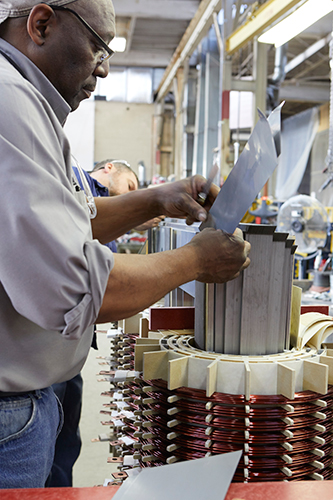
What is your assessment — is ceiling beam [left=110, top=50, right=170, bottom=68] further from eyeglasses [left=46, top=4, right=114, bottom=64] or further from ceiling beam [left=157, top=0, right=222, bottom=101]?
eyeglasses [left=46, top=4, right=114, bottom=64]

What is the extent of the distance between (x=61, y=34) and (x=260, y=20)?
4236mm

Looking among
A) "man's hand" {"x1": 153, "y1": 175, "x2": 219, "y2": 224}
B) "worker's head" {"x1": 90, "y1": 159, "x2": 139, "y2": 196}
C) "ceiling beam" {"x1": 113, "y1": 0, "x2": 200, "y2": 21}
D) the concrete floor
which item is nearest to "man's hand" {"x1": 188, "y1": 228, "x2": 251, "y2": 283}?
"man's hand" {"x1": 153, "y1": 175, "x2": 219, "y2": 224}

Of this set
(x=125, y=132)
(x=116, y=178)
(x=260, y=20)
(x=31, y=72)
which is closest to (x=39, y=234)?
(x=31, y=72)

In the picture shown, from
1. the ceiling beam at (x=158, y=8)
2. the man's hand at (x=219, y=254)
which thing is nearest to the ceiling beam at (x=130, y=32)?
the ceiling beam at (x=158, y=8)

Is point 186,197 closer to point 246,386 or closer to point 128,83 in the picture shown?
point 246,386

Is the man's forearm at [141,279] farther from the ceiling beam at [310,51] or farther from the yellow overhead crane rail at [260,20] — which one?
the ceiling beam at [310,51]

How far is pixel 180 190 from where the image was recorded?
120 cm

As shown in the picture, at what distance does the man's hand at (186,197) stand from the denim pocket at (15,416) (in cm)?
54

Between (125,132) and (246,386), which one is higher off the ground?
(125,132)

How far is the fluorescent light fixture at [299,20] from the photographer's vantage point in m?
3.32

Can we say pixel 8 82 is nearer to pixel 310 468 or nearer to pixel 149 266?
pixel 149 266

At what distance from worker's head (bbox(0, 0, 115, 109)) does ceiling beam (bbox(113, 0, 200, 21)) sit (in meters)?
7.22

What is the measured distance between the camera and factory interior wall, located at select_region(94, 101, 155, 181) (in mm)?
11914

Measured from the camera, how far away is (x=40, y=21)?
→ 815 millimetres
